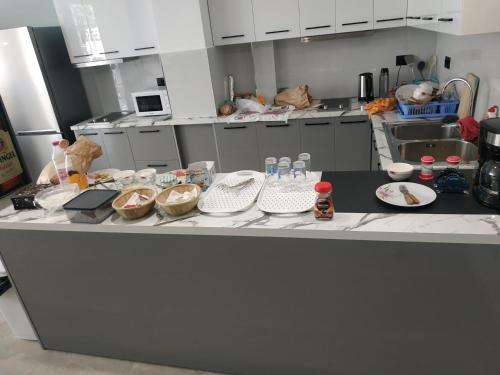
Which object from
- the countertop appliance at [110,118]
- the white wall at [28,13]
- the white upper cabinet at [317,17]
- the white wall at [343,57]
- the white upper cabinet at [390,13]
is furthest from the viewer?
the white wall at [28,13]

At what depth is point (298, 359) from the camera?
5.43 feet

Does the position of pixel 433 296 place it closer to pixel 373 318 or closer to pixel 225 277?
pixel 373 318

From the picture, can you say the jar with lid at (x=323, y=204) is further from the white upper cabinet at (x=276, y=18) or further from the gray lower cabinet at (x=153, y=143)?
the gray lower cabinet at (x=153, y=143)

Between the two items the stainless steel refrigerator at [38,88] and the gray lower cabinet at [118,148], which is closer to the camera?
the stainless steel refrigerator at [38,88]

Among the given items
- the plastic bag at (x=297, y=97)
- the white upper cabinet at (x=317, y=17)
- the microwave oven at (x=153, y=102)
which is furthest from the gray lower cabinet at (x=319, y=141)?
the microwave oven at (x=153, y=102)

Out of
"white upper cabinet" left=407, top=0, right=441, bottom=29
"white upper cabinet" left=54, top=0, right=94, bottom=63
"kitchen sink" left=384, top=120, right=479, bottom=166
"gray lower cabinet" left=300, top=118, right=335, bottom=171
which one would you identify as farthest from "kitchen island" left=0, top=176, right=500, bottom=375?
"white upper cabinet" left=54, top=0, right=94, bottom=63

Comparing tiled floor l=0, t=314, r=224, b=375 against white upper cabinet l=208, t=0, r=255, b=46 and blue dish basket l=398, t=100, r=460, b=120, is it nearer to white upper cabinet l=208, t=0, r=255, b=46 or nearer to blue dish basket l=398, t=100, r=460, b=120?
blue dish basket l=398, t=100, r=460, b=120

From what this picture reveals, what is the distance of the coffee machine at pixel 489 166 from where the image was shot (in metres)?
1.31

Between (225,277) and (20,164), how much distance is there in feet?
13.6

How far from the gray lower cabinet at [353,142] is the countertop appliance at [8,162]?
375 cm

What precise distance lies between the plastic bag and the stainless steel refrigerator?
2350 mm

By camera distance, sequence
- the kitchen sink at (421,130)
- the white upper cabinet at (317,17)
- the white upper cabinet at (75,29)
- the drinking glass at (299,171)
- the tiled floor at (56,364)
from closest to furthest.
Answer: the drinking glass at (299,171)
the tiled floor at (56,364)
the kitchen sink at (421,130)
the white upper cabinet at (317,17)
the white upper cabinet at (75,29)

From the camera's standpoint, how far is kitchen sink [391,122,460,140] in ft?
8.61

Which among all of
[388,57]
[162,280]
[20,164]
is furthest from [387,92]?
[20,164]
